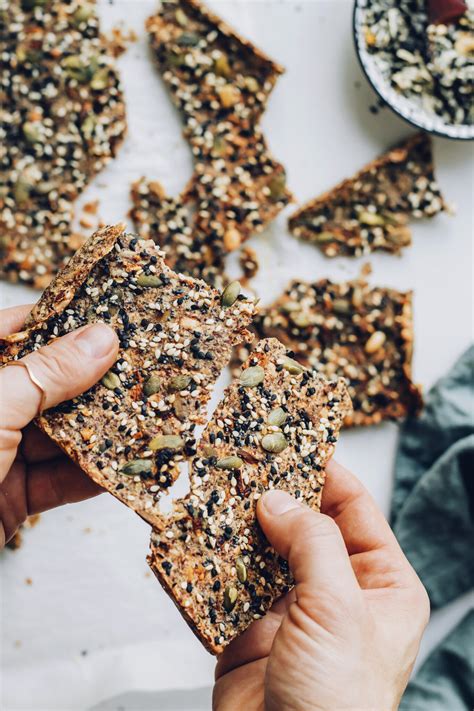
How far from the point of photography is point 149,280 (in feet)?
7.79

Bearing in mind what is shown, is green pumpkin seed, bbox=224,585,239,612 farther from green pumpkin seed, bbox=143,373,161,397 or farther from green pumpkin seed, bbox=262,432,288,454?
green pumpkin seed, bbox=143,373,161,397

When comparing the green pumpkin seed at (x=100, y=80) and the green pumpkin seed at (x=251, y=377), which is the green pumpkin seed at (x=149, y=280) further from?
Answer: the green pumpkin seed at (x=100, y=80)

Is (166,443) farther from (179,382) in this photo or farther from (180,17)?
(180,17)

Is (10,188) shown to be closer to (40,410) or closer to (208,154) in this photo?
(208,154)

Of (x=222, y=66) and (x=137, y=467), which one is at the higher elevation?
(x=222, y=66)

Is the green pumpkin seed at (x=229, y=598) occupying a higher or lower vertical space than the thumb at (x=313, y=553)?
lower

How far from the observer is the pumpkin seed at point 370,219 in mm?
3371

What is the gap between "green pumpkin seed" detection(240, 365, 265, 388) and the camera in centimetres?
248

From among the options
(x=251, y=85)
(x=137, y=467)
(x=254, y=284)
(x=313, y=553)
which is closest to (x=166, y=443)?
(x=137, y=467)

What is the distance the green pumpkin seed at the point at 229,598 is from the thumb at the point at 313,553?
20cm

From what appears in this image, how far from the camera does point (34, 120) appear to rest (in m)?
3.23

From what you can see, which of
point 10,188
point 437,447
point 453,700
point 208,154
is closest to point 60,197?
point 10,188

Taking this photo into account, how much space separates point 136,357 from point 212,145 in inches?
52.0

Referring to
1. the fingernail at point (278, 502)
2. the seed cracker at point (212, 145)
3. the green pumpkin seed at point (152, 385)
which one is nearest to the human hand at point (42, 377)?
the green pumpkin seed at point (152, 385)
